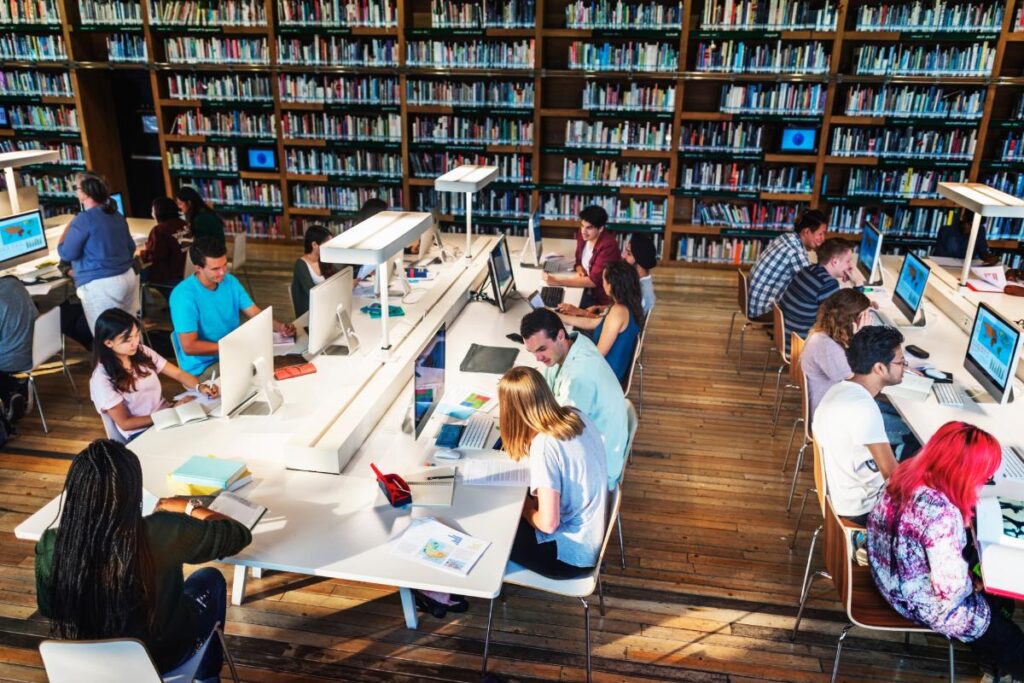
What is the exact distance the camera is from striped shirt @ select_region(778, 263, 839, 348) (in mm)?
4691

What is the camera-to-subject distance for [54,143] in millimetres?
8867

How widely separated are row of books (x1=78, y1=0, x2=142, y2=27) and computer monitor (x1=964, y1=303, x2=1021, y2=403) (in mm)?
8321

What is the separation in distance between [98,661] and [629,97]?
700cm

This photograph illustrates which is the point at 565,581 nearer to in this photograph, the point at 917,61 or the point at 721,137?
the point at 721,137

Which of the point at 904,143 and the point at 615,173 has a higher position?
the point at 904,143

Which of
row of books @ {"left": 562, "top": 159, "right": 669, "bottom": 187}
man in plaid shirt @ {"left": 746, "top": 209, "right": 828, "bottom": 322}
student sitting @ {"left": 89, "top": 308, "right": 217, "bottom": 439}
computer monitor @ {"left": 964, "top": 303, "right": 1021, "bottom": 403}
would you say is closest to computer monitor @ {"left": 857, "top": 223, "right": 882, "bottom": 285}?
man in plaid shirt @ {"left": 746, "top": 209, "right": 828, "bottom": 322}

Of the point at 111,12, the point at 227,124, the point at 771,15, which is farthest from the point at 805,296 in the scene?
the point at 111,12

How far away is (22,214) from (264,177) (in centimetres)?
294

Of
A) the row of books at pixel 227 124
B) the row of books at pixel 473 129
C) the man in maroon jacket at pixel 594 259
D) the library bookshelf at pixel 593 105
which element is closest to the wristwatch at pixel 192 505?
the man in maroon jacket at pixel 594 259

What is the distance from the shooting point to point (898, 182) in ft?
25.1

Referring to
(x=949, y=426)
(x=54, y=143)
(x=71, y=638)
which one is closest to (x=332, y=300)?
(x=71, y=638)

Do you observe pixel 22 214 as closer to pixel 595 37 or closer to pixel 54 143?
pixel 54 143

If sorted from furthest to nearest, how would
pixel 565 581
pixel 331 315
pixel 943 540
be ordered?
pixel 331 315
pixel 565 581
pixel 943 540

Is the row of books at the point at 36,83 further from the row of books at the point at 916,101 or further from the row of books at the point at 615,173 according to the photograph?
the row of books at the point at 916,101
